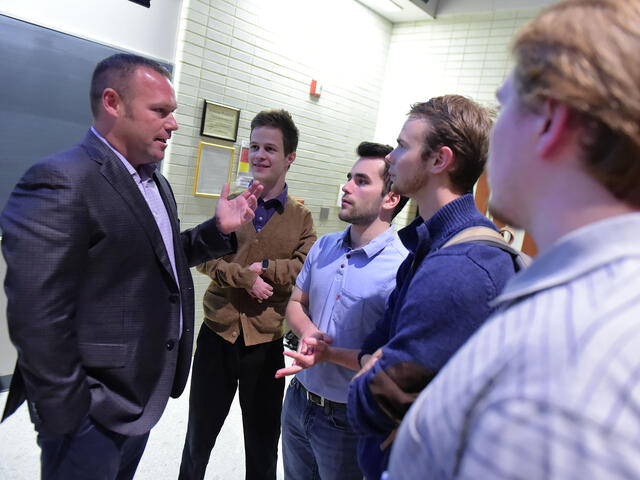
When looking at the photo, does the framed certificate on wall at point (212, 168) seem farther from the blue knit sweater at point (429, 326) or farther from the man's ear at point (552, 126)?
the man's ear at point (552, 126)

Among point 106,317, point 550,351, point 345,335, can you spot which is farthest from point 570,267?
point 106,317

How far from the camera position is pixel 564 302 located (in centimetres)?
44

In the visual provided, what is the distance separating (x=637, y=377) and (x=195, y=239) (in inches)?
70.8

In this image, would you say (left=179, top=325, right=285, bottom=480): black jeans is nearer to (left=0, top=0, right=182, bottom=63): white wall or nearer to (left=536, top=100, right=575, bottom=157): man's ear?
(left=536, top=100, right=575, bottom=157): man's ear

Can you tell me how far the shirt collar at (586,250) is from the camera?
441 mm

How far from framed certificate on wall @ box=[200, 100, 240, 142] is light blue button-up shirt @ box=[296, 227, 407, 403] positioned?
2.26m

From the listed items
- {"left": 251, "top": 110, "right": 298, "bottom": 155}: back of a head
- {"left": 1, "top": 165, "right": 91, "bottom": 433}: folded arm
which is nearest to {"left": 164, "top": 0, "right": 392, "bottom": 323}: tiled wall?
{"left": 251, "top": 110, "right": 298, "bottom": 155}: back of a head

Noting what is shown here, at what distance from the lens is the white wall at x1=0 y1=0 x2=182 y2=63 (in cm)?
269

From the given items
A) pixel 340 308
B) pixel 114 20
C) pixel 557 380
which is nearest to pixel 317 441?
pixel 340 308

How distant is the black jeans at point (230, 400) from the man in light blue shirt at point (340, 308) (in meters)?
0.37

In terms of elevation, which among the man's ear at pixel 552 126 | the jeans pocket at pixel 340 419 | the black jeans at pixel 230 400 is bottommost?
the black jeans at pixel 230 400

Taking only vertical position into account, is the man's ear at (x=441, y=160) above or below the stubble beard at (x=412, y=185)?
above

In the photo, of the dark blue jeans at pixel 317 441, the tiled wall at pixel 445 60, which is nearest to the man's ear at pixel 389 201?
the dark blue jeans at pixel 317 441

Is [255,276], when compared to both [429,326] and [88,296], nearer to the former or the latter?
[88,296]
